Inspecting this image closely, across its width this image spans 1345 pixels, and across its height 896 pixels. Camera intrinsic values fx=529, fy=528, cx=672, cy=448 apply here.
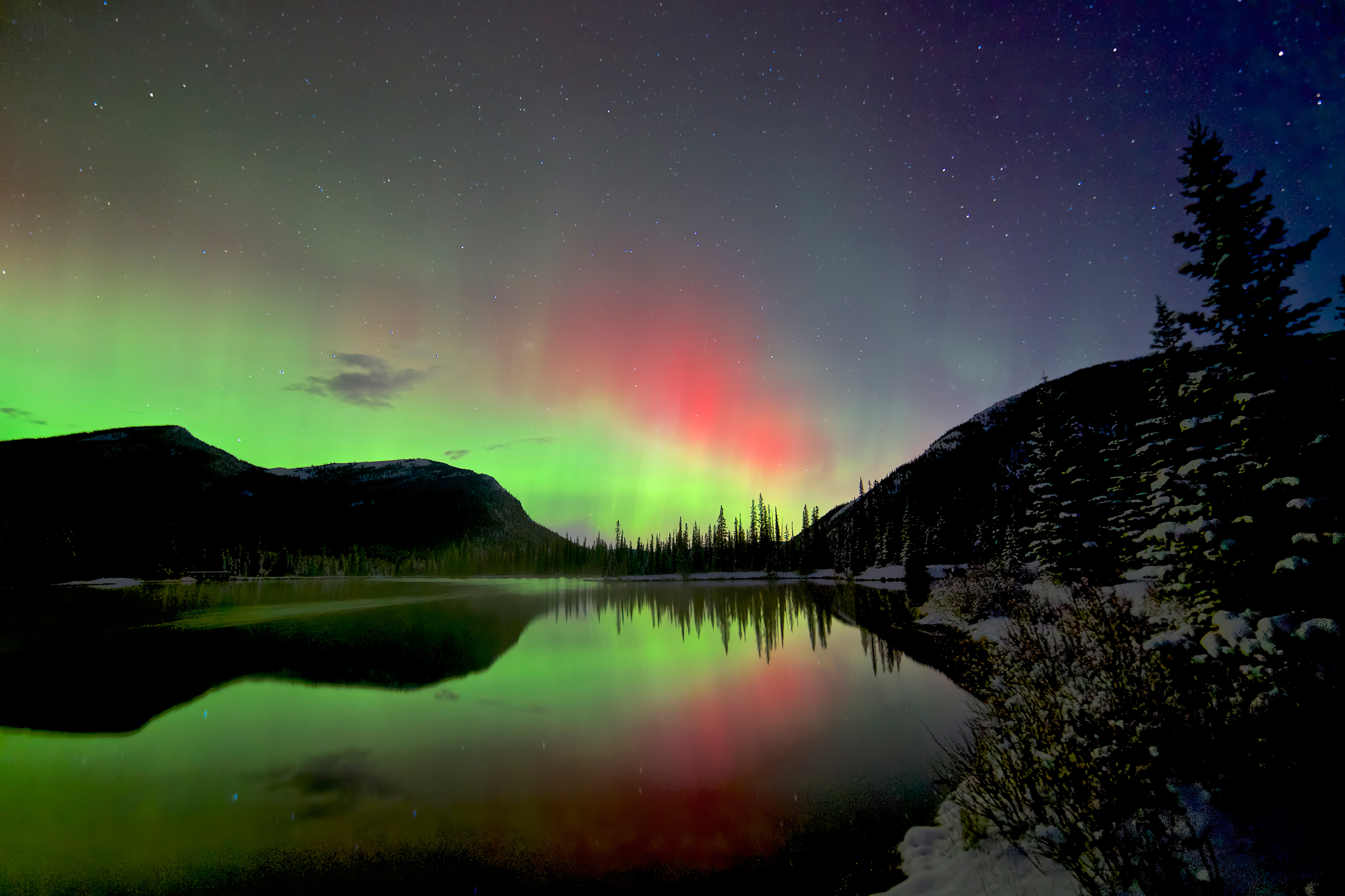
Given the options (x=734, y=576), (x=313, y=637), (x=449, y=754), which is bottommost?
Result: (x=734, y=576)

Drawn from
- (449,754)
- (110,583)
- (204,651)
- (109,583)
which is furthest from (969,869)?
(109,583)

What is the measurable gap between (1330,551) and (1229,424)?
11.3ft

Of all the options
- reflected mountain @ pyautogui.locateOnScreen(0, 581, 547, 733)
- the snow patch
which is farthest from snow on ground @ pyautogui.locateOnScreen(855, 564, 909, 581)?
the snow patch

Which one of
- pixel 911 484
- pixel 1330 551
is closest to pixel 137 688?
pixel 1330 551

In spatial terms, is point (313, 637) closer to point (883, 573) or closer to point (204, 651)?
point (204, 651)

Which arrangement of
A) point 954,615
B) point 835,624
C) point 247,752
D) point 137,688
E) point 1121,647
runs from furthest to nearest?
point 835,624, point 954,615, point 137,688, point 247,752, point 1121,647

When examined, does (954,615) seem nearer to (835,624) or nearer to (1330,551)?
(835,624)

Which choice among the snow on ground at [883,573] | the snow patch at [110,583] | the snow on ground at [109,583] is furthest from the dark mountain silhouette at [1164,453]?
the snow on ground at [109,583]

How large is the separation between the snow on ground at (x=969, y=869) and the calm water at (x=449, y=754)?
8.07 ft

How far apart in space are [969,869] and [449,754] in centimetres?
1414

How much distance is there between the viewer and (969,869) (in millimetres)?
7852

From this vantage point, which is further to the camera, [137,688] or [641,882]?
[137,688]

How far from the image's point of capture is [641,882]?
30.4 ft

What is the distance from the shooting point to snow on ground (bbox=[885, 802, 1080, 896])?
6.87 m
